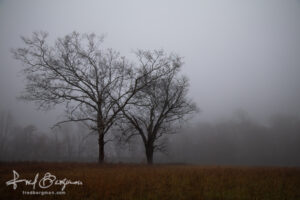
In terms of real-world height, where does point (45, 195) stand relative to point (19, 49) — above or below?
below

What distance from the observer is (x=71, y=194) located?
478 centimetres

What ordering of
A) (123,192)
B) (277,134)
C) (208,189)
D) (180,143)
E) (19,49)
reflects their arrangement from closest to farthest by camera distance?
1. (123,192)
2. (208,189)
3. (19,49)
4. (277,134)
5. (180,143)

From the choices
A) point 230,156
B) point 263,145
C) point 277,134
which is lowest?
point 230,156

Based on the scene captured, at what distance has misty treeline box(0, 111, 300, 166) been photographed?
5862cm

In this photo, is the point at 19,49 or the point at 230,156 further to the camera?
the point at 230,156

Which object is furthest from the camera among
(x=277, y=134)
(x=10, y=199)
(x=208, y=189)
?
(x=277, y=134)

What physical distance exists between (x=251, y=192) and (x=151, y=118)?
14.5 m

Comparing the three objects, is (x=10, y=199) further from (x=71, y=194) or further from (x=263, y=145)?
(x=263, y=145)

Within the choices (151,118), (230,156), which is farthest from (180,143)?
(151,118)

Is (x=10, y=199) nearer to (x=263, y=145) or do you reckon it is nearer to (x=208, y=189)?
(x=208, y=189)

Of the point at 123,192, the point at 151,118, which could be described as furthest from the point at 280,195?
the point at 151,118

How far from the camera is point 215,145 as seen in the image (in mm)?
69688

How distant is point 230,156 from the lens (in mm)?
65375

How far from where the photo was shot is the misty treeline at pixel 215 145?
192 ft
